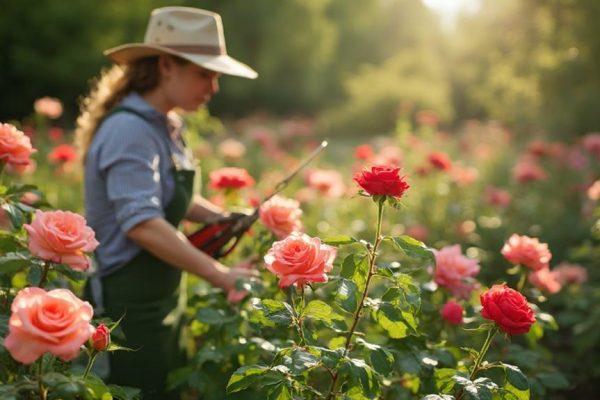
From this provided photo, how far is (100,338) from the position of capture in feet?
4.47

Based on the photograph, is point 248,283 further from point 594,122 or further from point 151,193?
point 594,122

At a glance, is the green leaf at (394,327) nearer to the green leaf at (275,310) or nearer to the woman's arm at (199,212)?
the green leaf at (275,310)

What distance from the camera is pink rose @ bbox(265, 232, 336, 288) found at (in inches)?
55.3

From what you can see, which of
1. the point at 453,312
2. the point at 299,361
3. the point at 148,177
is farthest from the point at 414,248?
the point at 148,177

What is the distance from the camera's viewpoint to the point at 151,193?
2.19 m

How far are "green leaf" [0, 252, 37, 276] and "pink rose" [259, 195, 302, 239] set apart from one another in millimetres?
730

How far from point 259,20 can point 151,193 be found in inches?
820

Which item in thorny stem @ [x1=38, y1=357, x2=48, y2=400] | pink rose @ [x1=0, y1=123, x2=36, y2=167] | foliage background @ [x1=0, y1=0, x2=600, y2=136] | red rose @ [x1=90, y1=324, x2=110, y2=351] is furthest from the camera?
foliage background @ [x1=0, y1=0, x2=600, y2=136]

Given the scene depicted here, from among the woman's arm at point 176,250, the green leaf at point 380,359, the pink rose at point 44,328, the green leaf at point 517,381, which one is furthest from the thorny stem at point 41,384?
the green leaf at point 517,381

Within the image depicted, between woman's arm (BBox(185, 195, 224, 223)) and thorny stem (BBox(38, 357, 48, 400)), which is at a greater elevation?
thorny stem (BBox(38, 357, 48, 400))

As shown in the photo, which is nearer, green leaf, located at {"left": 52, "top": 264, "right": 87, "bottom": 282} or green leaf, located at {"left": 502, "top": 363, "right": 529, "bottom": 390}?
green leaf, located at {"left": 502, "top": 363, "right": 529, "bottom": 390}

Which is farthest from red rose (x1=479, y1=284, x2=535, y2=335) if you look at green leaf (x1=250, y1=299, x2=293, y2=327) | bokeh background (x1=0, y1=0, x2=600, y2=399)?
green leaf (x1=250, y1=299, x2=293, y2=327)

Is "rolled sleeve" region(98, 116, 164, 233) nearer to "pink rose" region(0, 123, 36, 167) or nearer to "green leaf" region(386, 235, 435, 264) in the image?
"pink rose" region(0, 123, 36, 167)

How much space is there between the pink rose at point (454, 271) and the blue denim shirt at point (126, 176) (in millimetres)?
937
